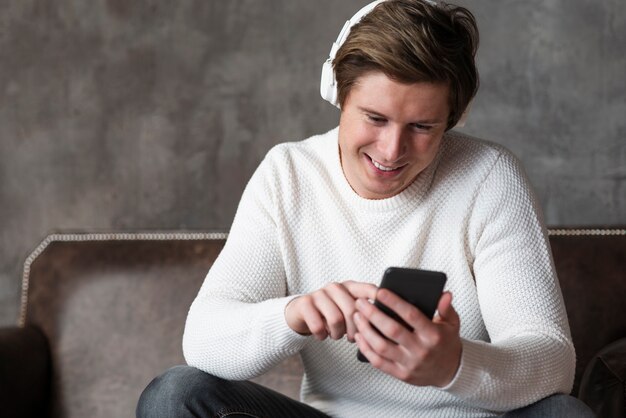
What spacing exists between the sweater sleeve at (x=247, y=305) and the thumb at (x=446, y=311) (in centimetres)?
25

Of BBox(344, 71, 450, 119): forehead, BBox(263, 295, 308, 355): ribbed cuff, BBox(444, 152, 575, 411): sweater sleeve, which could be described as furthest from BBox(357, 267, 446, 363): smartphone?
BBox(344, 71, 450, 119): forehead

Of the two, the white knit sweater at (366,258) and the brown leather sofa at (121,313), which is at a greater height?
the white knit sweater at (366,258)

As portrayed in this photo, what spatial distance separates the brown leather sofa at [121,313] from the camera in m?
2.16

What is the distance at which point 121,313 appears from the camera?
2.30 m

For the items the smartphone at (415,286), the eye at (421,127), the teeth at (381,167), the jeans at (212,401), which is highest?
the eye at (421,127)

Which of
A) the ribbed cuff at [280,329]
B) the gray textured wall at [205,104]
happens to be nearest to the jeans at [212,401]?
the ribbed cuff at [280,329]

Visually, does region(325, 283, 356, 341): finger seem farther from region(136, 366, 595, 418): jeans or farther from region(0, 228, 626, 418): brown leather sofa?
region(0, 228, 626, 418): brown leather sofa

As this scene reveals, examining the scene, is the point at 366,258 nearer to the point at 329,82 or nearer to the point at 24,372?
the point at 329,82

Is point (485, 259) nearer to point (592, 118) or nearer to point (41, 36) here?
point (592, 118)

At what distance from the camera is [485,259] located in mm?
1689

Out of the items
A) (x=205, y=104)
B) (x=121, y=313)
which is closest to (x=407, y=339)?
(x=121, y=313)

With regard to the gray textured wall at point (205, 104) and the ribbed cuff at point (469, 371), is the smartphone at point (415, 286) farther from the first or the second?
the gray textured wall at point (205, 104)

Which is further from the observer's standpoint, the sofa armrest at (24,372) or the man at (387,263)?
the sofa armrest at (24,372)

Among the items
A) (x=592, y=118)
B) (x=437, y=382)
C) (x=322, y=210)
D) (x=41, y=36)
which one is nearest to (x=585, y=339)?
(x=592, y=118)
